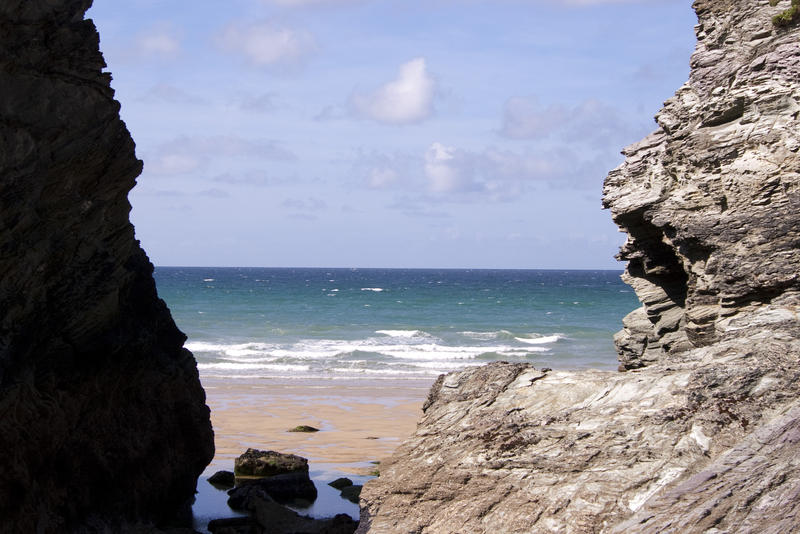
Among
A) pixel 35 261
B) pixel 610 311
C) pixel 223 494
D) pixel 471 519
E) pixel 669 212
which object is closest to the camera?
pixel 471 519

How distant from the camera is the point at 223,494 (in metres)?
12.4

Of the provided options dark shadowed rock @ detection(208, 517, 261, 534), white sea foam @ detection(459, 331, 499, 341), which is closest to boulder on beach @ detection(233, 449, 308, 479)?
dark shadowed rock @ detection(208, 517, 261, 534)

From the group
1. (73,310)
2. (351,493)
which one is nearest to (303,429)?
(351,493)

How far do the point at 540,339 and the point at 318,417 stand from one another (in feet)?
77.7

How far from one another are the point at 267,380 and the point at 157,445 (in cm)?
1630

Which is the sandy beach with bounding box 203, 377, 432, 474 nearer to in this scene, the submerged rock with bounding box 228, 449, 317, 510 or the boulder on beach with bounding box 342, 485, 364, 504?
the submerged rock with bounding box 228, 449, 317, 510

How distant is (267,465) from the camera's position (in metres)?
13.2

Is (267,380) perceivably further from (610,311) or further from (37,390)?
(610,311)

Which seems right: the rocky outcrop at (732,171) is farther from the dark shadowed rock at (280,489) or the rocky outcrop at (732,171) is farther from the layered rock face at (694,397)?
the dark shadowed rock at (280,489)

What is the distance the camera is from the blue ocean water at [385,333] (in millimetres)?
31453

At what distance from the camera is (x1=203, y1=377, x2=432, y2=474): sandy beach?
50.8 ft

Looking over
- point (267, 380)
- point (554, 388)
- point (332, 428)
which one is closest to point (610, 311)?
point (267, 380)

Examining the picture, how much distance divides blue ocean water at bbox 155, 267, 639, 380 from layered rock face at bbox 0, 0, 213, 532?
17340 mm

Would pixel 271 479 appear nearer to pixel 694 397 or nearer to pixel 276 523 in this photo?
pixel 276 523
